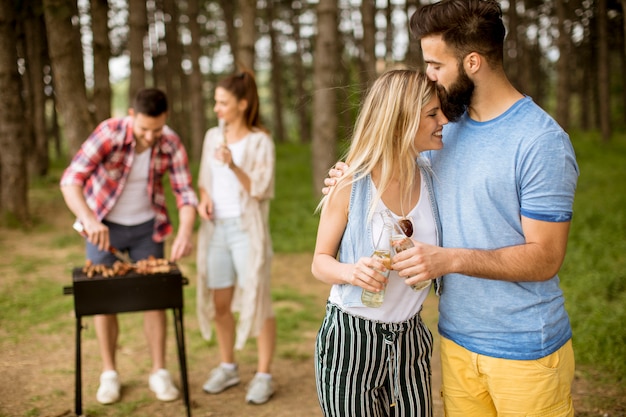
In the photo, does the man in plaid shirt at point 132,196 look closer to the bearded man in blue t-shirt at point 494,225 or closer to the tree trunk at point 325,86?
→ the bearded man in blue t-shirt at point 494,225

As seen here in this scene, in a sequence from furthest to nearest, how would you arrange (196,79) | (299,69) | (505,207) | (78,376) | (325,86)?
(299,69) < (196,79) < (325,86) < (78,376) < (505,207)

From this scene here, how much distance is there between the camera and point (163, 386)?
469cm

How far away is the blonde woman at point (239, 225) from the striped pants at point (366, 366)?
2.10m

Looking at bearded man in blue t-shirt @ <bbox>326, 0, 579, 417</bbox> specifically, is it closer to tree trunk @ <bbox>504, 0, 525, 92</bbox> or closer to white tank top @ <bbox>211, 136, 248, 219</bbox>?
white tank top @ <bbox>211, 136, 248, 219</bbox>

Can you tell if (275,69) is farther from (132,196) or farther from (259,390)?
(259,390)

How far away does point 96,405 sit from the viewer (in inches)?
181

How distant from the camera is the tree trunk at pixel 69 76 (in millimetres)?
7988

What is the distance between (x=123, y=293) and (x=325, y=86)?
291 inches

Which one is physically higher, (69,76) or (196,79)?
(196,79)

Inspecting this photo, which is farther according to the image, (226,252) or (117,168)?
(226,252)

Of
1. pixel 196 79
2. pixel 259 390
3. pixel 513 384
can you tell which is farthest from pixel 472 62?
pixel 196 79

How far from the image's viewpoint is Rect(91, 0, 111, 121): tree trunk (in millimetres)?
8672

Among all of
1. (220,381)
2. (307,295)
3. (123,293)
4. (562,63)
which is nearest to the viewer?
(123,293)

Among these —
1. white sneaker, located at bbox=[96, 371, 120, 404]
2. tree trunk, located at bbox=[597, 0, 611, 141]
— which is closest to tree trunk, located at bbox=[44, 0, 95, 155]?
white sneaker, located at bbox=[96, 371, 120, 404]
